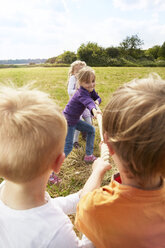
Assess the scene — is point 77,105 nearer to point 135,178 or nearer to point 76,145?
point 76,145

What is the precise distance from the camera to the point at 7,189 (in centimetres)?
96

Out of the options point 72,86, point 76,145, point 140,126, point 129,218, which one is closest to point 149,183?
point 129,218

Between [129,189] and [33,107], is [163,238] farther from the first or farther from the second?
[33,107]

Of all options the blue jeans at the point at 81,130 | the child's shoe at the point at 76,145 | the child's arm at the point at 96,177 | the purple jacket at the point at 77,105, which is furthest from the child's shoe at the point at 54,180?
the child's arm at the point at 96,177

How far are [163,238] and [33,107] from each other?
0.84 meters

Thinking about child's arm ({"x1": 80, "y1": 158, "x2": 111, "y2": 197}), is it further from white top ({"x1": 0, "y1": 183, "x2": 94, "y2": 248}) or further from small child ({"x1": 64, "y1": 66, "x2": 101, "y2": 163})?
small child ({"x1": 64, "y1": 66, "x2": 101, "y2": 163})

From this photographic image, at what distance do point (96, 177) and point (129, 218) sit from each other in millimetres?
469

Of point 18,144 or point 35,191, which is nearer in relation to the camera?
point 18,144

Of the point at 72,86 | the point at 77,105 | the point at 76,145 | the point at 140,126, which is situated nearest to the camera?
the point at 140,126

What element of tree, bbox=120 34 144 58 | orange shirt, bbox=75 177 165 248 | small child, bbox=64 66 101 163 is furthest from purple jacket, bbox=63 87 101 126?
tree, bbox=120 34 144 58

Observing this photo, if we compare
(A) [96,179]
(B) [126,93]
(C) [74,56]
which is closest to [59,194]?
(A) [96,179]

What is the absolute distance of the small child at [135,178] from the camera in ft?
2.66

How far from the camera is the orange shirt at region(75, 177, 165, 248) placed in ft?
2.75

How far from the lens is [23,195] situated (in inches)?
36.3
